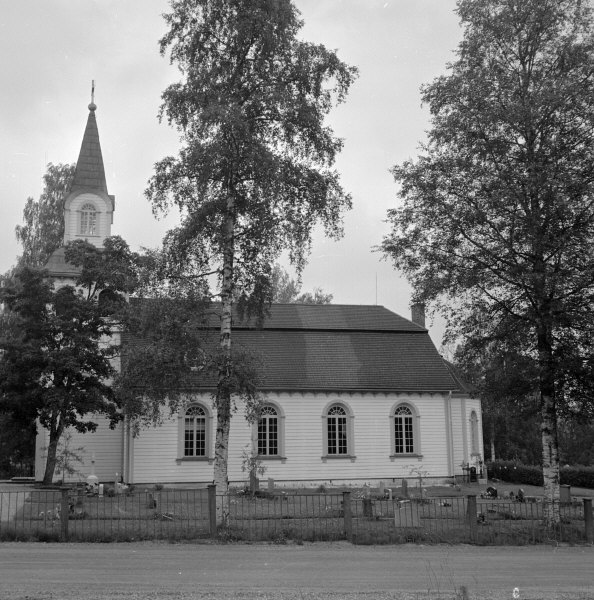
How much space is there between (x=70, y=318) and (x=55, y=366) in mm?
2092

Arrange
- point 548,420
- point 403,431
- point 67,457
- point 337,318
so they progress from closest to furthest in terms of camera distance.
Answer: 1. point 548,420
2. point 67,457
3. point 403,431
4. point 337,318

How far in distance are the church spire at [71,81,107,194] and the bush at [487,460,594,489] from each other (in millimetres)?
26570

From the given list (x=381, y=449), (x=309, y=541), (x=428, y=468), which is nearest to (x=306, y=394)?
(x=381, y=449)

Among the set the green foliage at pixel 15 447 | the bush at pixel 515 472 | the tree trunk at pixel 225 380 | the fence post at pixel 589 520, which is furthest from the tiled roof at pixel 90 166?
the fence post at pixel 589 520

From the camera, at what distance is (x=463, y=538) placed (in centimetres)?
1600

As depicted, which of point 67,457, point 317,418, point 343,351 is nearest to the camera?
point 67,457

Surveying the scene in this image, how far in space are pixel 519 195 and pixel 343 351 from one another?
59.9 feet

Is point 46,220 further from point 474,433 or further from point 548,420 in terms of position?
point 548,420

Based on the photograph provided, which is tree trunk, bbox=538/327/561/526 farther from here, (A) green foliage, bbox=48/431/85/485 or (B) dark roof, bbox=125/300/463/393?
(A) green foliage, bbox=48/431/85/485

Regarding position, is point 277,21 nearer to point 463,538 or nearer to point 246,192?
point 246,192

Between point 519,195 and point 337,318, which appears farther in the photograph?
point 337,318

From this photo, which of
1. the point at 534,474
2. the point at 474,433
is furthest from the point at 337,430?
the point at 534,474

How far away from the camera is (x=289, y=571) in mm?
12156

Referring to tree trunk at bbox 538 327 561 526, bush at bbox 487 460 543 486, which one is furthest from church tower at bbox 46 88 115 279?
bush at bbox 487 460 543 486
